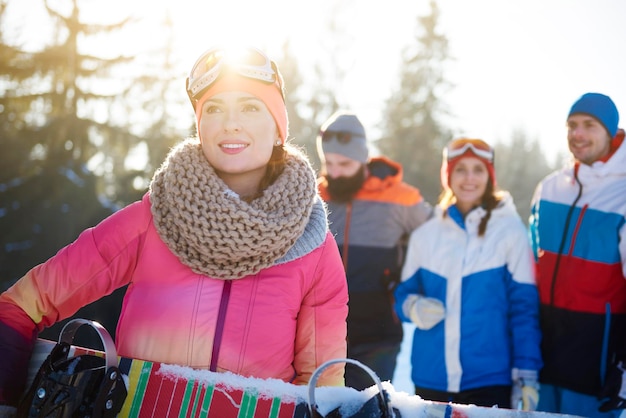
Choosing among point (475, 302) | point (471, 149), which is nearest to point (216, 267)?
point (475, 302)

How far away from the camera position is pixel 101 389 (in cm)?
150

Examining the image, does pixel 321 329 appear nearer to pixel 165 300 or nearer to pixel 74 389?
pixel 165 300

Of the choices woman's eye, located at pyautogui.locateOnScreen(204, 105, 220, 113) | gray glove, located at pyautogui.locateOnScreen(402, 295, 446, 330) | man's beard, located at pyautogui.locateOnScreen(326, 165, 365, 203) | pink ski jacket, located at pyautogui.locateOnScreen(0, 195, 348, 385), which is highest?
woman's eye, located at pyautogui.locateOnScreen(204, 105, 220, 113)

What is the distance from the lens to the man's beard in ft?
13.8

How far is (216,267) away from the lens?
1.75 metres

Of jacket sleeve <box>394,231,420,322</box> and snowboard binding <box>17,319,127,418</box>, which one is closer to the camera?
snowboard binding <box>17,319,127,418</box>

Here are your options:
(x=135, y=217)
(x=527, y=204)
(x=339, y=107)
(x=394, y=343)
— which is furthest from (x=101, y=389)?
(x=527, y=204)

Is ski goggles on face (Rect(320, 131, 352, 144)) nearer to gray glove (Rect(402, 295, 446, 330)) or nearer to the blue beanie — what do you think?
gray glove (Rect(402, 295, 446, 330))

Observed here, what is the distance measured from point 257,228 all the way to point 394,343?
2.56 metres

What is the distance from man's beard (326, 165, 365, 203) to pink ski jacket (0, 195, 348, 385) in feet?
7.67

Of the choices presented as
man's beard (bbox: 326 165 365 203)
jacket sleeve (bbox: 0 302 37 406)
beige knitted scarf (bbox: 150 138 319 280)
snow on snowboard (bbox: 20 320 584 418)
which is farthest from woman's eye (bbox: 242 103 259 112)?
man's beard (bbox: 326 165 365 203)

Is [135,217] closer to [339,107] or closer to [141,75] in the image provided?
[141,75]

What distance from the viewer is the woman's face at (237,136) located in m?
1.88

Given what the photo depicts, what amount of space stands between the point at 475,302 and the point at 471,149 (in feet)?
3.42
